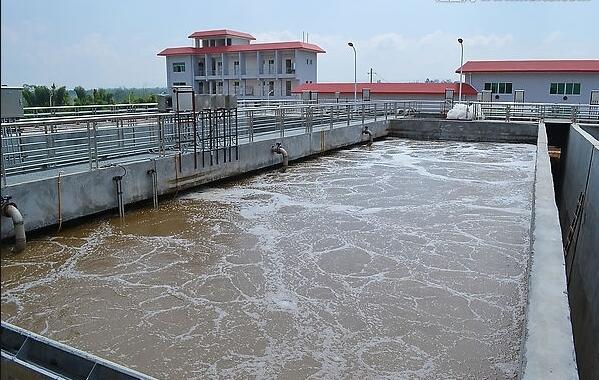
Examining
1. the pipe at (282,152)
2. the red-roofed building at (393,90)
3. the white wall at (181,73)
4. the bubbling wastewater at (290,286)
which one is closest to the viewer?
the bubbling wastewater at (290,286)

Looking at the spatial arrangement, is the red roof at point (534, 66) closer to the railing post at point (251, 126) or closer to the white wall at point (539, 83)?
the white wall at point (539, 83)

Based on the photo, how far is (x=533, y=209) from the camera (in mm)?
6195

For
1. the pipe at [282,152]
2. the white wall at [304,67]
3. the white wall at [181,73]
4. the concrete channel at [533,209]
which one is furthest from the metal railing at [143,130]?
the white wall at [181,73]

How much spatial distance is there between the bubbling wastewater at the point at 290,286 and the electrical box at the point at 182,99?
1789mm

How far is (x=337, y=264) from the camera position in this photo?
7113 millimetres

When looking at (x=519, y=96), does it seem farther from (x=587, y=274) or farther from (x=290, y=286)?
(x=290, y=286)

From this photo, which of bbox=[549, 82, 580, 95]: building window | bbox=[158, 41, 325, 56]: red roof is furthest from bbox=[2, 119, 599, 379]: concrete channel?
bbox=[158, 41, 325, 56]: red roof

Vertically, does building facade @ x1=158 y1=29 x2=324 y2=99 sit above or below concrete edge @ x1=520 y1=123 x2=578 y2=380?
above

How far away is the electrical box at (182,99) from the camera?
419 inches

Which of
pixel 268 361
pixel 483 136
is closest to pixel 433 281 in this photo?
pixel 268 361

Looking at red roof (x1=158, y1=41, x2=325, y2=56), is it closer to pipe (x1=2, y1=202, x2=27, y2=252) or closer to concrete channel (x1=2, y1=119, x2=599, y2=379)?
concrete channel (x1=2, y1=119, x2=599, y2=379)

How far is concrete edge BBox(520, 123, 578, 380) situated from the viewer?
251 centimetres

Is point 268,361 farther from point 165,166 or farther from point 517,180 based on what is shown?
point 517,180

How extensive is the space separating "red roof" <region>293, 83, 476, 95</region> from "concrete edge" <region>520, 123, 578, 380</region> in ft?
97.1
